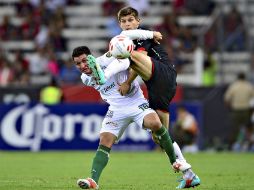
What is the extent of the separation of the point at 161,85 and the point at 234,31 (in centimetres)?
1331

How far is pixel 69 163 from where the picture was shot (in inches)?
728

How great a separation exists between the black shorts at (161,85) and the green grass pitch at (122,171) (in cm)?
115

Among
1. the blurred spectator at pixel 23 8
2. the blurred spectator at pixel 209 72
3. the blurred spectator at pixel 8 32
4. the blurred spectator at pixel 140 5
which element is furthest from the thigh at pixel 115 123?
the blurred spectator at pixel 23 8

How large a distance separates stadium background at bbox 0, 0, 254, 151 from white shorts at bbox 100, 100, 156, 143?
11299 mm

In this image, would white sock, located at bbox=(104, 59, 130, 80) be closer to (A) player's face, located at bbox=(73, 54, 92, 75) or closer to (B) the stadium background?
(A) player's face, located at bbox=(73, 54, 92, 75)

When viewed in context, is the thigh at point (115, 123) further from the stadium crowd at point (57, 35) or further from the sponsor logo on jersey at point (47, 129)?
the stadium crowd at point (57, 35)

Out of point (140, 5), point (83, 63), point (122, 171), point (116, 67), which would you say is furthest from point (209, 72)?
point (83, 63)

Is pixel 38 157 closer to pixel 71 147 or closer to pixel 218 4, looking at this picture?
pixel 71 147

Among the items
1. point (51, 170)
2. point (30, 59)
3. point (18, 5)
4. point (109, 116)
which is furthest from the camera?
point (18, 5)

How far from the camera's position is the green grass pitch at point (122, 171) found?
12.3 metres

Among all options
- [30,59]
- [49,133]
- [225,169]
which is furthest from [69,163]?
[30,59]

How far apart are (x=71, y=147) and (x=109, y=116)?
38.7 ft

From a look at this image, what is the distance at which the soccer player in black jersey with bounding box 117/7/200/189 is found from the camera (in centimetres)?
1178

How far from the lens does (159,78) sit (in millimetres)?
12023
